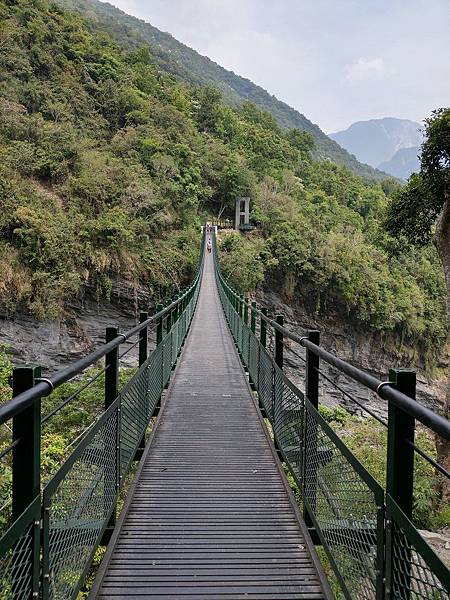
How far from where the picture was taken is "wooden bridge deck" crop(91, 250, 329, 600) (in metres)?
2.23

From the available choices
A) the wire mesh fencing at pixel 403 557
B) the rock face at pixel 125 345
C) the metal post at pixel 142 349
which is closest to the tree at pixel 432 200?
the rock face at pixel 125 345

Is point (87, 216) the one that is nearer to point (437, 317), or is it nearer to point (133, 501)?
point (133, 501)

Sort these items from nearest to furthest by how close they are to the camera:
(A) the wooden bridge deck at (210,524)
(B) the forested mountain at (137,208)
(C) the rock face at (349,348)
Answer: (A) the wooden bridge deck at (210,524), (B) the forested mountain at (137,208), (C) the rock face at (349,348)

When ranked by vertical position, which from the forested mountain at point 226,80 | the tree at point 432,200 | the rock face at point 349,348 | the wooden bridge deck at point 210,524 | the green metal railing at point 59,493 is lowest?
the rock face at point 349,348

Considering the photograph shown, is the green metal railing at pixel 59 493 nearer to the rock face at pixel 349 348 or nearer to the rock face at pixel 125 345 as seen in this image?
the rock face at pixel 125 345

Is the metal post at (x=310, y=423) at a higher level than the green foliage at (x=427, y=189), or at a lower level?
lower

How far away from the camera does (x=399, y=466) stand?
1.55 metres

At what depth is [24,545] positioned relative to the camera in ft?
4.75

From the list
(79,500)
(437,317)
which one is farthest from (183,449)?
(437,317)

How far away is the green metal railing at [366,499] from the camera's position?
4.63 ft

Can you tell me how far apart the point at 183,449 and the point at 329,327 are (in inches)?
912

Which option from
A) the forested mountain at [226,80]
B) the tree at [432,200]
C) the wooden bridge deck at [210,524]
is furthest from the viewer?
the forested mountain at [226,80]

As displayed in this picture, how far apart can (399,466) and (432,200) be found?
9705mm

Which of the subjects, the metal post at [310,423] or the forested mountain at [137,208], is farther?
the forested mountain at [137,208]
